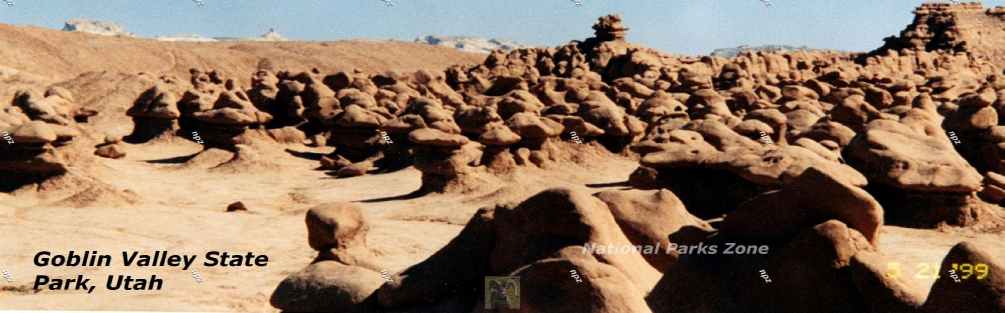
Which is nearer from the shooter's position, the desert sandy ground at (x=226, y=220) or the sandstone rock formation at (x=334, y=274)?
the sandstone rock formation at (x=334, y=274)

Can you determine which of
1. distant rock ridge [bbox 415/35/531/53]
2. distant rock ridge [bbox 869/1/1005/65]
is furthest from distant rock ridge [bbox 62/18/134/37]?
distant rock ridge [bbox 869/1/1005/65]

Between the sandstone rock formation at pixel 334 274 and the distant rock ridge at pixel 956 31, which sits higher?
the sandstone rock formation at pixel 334 274

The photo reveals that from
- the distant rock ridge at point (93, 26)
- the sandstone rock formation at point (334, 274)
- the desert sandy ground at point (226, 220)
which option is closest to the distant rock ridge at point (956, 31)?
the desert sandy ground at point (226, 220)

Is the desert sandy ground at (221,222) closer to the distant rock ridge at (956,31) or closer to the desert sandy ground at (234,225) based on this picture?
the desert sandy ground at (234,225)

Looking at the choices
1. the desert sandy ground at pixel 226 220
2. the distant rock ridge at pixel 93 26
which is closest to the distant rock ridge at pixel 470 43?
the distant rock ridge at pixel 93 26

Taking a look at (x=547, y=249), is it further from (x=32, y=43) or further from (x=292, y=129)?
(x=32, y=43)

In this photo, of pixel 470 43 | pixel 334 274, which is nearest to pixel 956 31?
pixel 334 274

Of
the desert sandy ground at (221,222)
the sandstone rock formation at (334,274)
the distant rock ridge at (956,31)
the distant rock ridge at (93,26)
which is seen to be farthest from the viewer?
the distant rock ridge at (93,26)

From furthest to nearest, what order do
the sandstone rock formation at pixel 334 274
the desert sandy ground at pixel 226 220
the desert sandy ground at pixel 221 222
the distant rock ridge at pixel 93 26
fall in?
the distant rock ridge at pixel 93 26, the desert sandy ground at pixel 226 220, the desert sandy ground at pixel 221 222, the sandstone rock formation at pixel 334 274

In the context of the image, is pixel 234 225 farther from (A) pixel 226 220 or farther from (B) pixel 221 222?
(A) pixel 226 220

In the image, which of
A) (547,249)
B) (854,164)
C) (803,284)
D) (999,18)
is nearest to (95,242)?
(547,249)

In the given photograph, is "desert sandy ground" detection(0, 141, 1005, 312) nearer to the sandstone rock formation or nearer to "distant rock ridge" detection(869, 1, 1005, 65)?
the sandstone rock formation

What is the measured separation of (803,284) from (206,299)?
559cm

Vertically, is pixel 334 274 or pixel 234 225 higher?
pixel 334 274
